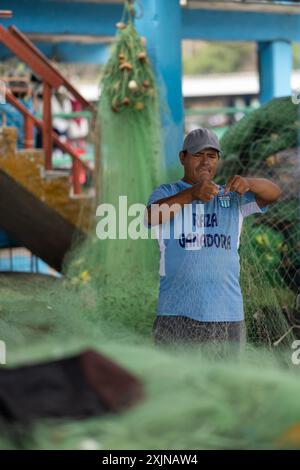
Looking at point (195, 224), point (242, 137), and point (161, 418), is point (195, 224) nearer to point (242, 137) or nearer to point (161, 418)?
point (161, 418)

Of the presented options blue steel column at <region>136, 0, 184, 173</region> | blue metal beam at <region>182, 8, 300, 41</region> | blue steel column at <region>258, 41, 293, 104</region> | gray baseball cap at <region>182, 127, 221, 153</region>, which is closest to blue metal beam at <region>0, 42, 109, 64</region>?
blue metal beam at <region>182, 8, 300, 41</region>

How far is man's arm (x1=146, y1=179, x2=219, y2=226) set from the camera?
3424 mm

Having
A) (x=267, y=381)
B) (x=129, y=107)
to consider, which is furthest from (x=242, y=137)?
(x=267, y=381)

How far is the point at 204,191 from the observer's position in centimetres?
342

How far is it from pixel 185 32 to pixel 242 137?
5.92m

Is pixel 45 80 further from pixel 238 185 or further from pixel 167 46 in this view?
pixel 238 185

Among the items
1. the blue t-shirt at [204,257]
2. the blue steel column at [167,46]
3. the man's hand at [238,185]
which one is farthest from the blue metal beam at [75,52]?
the man's hand at [238,185]

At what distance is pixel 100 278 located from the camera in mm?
6031

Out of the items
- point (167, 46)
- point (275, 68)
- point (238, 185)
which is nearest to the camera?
point (238, 185)

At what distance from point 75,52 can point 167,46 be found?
25.3 feet

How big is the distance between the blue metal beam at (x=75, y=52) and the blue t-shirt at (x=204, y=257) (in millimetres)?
11135

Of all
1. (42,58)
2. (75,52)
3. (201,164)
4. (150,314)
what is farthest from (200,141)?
(75,52)

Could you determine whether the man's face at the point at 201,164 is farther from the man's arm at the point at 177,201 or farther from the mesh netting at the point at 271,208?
the mesh netting at the point at 271,208

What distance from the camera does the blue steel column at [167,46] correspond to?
7.55 meters
